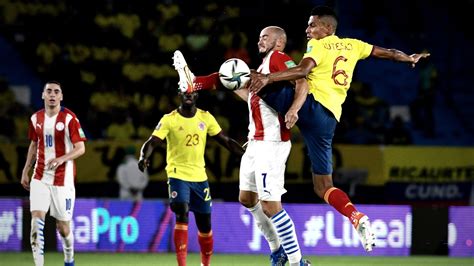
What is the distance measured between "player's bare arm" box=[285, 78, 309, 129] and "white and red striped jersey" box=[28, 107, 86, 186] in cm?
260

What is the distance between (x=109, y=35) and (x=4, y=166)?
4.24 meters

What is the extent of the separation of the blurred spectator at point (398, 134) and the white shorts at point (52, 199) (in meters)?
10.00

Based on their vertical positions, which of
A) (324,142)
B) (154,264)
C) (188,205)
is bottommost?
(154,264)

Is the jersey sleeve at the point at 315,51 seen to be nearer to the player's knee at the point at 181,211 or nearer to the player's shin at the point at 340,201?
the player's shin at the point at 340,201

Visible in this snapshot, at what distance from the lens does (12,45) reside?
20.2m

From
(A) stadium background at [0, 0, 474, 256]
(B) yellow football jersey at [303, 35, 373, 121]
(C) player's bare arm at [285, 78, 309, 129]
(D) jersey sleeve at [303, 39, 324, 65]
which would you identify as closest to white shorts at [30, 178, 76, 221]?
(C) player's bare arm at [285, 78, 309, 129]

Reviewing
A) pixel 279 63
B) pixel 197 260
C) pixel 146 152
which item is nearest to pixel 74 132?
pixel 146 152

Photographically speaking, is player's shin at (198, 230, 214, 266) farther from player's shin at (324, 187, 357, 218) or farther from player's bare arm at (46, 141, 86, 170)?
player's shin at (324, 187, 357, 218)

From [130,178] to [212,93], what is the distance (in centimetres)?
299

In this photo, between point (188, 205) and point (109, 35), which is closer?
point (188, 205)

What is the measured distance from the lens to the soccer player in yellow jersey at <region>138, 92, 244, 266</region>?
1060 cm

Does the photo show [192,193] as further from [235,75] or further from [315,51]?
[315,51]

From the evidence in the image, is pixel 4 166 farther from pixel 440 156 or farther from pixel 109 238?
pixel 440 156

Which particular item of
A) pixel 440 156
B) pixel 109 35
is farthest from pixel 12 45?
pixel 440 156
